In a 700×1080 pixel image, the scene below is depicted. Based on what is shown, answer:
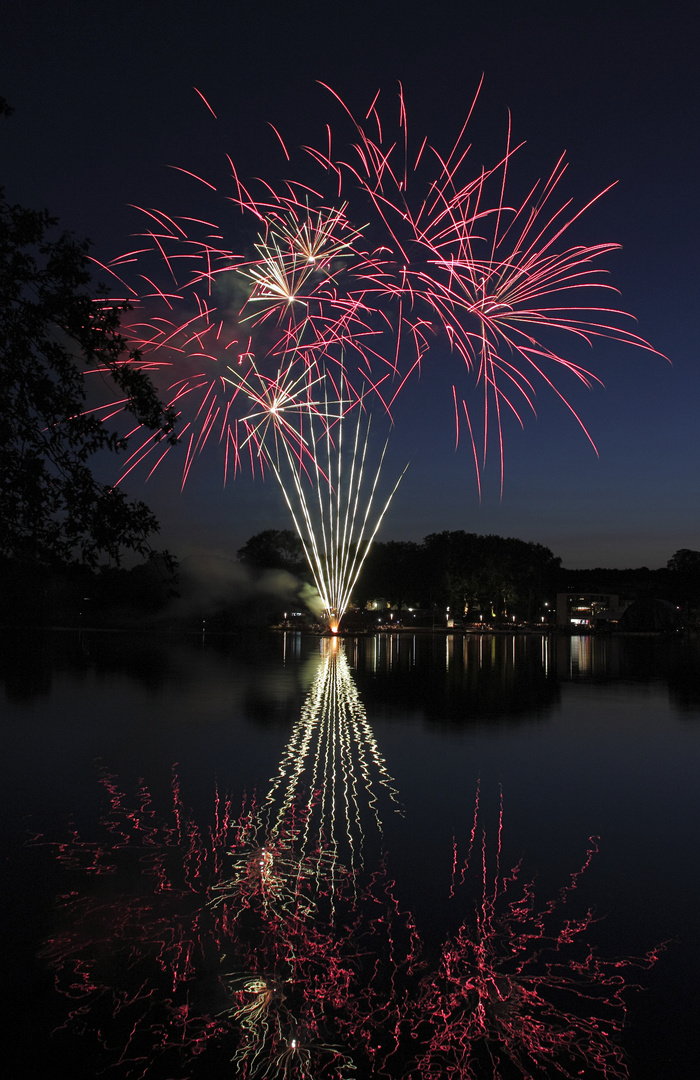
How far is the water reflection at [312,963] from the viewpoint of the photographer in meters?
3.66

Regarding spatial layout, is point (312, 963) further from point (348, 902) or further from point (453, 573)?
point (453, 573)

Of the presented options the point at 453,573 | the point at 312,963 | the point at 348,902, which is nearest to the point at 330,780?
the point at 348,902

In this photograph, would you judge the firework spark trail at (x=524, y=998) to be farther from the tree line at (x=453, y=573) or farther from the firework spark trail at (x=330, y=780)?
the tree line at (x=453, y=573)

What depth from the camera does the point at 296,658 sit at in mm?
31188

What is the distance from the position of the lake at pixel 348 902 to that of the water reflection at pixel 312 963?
0.05 ft

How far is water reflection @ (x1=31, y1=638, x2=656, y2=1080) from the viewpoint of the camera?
3.66m

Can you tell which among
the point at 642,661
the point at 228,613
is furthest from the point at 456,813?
the point at 228,613

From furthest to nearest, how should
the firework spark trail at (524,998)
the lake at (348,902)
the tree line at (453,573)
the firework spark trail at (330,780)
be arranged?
the tree line at (453,573) → the firework spark trail at (330,780) → the lake at (348,902) → the firework spark trail at (524,998)

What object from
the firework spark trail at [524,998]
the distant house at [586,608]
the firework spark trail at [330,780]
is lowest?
the firework spark trail at [524,998]

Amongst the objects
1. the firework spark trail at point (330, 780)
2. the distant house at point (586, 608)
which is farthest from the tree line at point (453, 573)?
the firework spark trail at point (330, 780)

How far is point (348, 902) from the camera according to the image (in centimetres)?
535

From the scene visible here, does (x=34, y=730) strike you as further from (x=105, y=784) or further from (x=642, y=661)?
(x=642, y=661)

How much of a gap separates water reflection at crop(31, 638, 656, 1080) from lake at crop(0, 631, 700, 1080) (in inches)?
0.7

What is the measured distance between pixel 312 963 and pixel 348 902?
92cm
